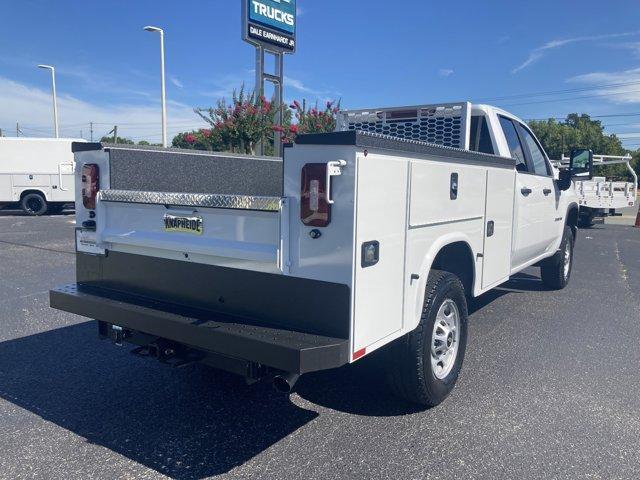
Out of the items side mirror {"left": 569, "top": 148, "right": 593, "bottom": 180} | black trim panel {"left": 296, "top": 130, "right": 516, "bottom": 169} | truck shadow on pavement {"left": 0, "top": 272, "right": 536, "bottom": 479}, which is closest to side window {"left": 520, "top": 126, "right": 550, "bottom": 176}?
side mirror {"left": 569, "top": 148, "right": 593, "bottom": 180}

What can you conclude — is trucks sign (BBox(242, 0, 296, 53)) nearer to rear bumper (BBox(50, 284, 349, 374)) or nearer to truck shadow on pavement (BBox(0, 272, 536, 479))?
truck shadow on pavement (BBox(0, 272, 536, 479))

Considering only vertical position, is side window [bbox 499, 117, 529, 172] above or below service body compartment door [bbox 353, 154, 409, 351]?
above

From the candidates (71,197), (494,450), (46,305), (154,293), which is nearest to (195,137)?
(71,197)

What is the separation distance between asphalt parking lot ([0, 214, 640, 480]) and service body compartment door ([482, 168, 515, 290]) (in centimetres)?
76

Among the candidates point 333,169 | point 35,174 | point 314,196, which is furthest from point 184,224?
→ point 35,174

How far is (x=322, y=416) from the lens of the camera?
365 centimetres

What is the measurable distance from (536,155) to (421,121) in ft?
4.74

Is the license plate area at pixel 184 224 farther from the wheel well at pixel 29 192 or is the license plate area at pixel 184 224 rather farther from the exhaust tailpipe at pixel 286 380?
the wheel well at pixel 29 192

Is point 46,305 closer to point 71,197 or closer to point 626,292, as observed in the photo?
point 626,292

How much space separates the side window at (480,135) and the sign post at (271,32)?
10.9m

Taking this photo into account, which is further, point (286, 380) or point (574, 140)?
point (574, 140)

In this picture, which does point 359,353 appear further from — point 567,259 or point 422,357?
point 567,259

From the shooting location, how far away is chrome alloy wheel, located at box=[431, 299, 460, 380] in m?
3.74

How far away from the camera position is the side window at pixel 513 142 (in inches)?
217
